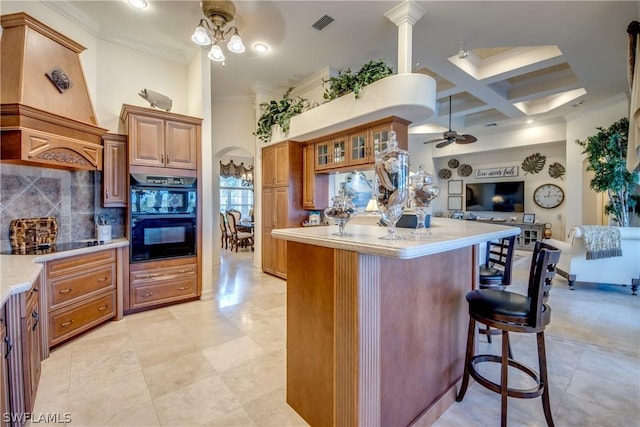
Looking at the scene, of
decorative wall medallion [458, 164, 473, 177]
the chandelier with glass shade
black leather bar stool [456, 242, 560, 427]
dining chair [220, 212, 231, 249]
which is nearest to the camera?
black leather bar stool [456, 242, 560, 427]

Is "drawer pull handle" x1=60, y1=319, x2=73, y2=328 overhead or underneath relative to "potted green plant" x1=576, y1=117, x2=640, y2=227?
underneath

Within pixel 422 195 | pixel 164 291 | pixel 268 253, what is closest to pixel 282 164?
pixel 268 253

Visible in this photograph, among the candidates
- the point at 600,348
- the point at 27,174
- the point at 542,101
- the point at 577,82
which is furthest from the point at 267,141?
the point at 542,101

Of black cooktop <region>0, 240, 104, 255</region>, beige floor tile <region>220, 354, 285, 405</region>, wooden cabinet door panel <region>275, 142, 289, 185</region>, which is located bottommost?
beige floor tile <region>220, 354, 285, 405</region>

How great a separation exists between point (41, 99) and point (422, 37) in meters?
4.09

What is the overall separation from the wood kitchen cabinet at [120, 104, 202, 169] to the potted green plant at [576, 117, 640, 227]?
6.61 meters

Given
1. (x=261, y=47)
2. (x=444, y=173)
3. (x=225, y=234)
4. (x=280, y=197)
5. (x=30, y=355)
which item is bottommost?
(x=30, y=355)

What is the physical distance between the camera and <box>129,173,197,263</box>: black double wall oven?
3.32 meters

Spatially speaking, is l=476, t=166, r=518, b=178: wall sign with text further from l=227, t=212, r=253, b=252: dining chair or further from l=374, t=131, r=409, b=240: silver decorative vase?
l=374, t=131, r=409, b=240: silver decorative vase

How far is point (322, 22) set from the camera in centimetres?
338

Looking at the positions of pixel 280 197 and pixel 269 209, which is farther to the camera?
pixel 269 209

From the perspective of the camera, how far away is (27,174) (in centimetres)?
281

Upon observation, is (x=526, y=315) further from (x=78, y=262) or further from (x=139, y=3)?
(x=139, y=3)

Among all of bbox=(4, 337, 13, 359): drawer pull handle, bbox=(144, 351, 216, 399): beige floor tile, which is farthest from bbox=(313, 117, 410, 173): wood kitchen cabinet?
bbox=(4, 337, 13, 359): drawer pull handle
